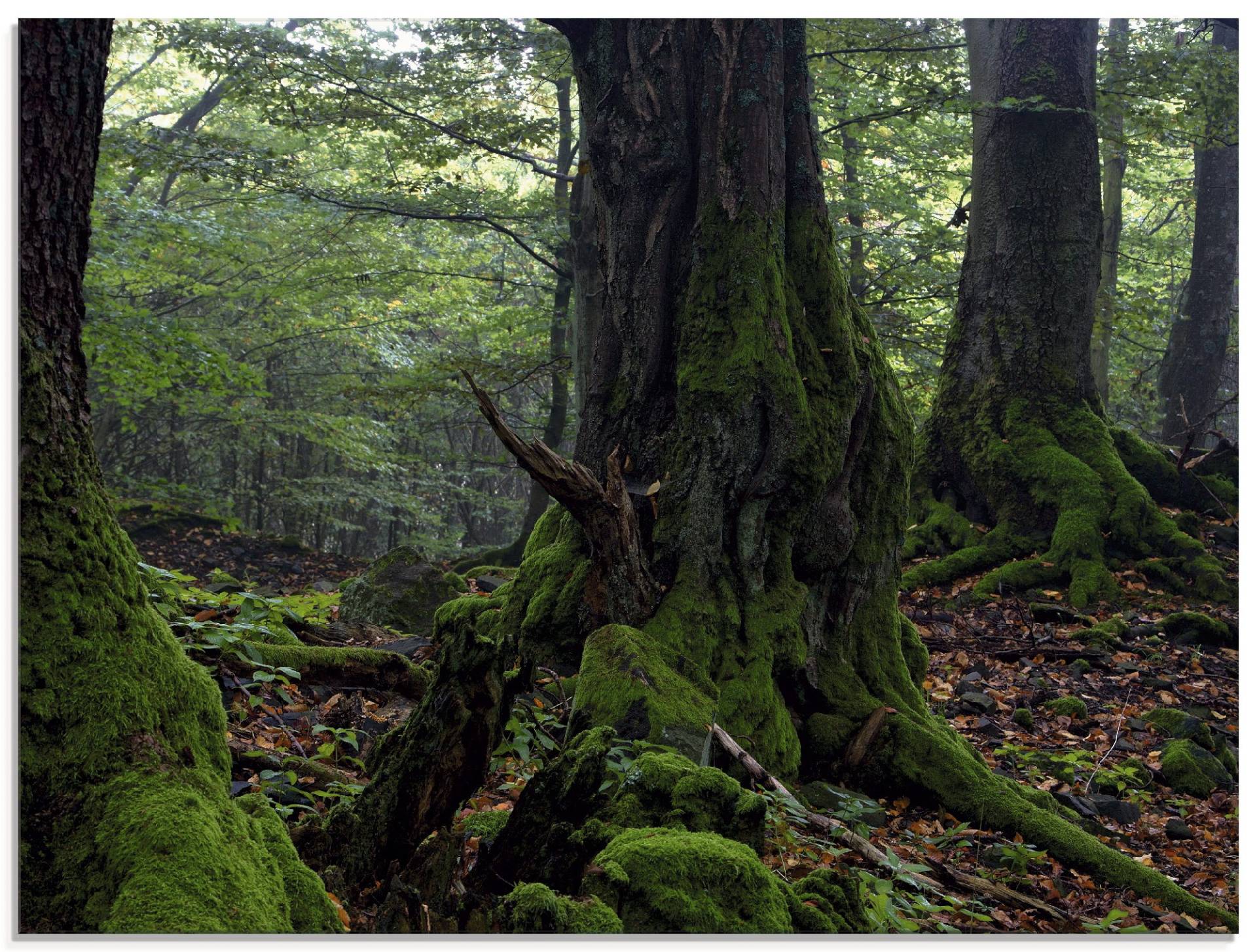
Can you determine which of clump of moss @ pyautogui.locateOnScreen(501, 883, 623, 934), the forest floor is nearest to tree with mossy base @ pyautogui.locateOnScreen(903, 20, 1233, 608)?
the forest floor

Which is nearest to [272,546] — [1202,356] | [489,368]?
[489,368]

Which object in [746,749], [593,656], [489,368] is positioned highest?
[489,368]

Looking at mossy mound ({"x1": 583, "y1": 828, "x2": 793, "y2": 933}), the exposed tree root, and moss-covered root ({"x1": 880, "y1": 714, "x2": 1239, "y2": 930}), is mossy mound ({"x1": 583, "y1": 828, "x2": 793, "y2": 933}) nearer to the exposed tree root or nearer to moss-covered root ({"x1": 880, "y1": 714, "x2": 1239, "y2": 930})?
moss-covered root ({"x1": 880, "y1": 714, "x2": 1239, "y2": 930})

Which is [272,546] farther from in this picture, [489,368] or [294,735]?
[294,735]

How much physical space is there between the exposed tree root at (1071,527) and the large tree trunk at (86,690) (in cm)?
596

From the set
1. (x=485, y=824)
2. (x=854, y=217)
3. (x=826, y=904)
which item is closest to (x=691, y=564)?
(x=485, y=824)

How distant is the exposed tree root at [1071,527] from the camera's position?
6.85 m

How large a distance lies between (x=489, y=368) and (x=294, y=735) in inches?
266

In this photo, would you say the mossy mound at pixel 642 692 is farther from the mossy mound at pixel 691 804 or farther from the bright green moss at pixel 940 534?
the bright green moss at pixel 940 534

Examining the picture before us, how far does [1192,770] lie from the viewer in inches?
178

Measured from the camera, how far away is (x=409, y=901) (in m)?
2.01

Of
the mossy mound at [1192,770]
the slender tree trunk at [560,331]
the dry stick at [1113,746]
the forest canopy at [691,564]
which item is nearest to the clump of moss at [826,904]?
the forest canopy at [691,564]

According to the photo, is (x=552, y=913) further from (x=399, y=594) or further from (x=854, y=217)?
(x=854, y=217)
